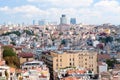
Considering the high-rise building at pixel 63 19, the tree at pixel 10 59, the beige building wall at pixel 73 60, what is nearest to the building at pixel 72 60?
the beige building wall at pixel 73 60

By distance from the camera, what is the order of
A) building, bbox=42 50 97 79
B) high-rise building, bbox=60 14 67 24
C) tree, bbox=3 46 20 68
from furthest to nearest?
high-rise building, bbox=60 14 67 24, building, bbox=42 50 97 79, tree, bbox=3 46 20 68

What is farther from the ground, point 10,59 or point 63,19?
point 10,59

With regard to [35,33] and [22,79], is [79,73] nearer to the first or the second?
[22,79]

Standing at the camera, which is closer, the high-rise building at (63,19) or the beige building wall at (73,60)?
the beige building wall at (73,60)

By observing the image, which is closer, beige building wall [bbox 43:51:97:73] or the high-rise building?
beige building wall [bbox 43:51:97:73]

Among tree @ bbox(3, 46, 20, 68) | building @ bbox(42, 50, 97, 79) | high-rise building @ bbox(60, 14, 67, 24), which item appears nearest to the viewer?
tree @ bbox(3, 46, 20, 68)

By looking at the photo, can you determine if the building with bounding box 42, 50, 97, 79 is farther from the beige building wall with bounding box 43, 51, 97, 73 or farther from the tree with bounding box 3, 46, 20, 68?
the tree with bounding box 3, 46, 20, 68

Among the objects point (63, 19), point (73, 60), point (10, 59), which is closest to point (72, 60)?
point (73, 60)

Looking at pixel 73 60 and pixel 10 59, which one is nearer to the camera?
pixel 10 59

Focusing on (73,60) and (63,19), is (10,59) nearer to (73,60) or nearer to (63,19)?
(73,60)

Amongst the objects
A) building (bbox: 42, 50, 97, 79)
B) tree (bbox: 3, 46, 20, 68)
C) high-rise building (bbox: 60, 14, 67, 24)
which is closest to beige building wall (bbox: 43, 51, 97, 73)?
building (bbox: 42, 50, 97, 79)

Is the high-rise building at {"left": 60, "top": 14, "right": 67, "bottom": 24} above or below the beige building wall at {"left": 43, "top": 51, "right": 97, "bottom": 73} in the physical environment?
below

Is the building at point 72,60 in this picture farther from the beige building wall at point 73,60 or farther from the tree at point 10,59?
the tree at point 10,59
